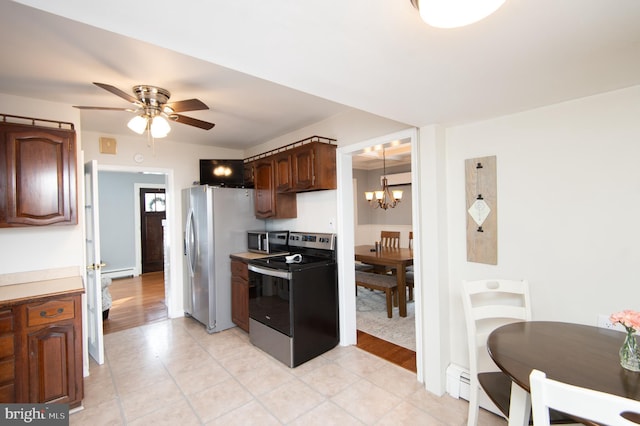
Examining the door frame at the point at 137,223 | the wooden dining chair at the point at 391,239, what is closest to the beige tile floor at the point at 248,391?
the wooden dining chair at the point at 391,239

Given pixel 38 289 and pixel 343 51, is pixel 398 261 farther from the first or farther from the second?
pixel 38 289

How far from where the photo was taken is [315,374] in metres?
2.52

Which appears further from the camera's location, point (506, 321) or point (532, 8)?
point (506, 321)

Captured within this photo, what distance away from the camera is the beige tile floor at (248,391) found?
78.0 inches

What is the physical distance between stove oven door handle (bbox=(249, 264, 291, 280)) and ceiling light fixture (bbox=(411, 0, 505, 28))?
7.25 feet

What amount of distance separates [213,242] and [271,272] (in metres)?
1.07

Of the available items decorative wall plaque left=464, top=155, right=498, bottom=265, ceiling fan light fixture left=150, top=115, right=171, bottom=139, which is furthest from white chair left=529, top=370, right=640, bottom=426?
ceiling fan light fixture left=150, top=115, right=171, bottom=139

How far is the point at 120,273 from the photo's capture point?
20.6 ft

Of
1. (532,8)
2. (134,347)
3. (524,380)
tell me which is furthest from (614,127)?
(134,347)

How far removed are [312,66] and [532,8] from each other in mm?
819

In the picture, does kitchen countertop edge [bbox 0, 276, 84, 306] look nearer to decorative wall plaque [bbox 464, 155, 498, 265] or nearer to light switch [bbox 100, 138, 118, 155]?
light switch [bbox 100, 138, 118, 155]

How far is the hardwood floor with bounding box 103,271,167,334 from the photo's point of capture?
12.5 feet

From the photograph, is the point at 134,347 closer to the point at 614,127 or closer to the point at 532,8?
the point at 532,8

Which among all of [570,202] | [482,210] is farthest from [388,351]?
[570,202]
